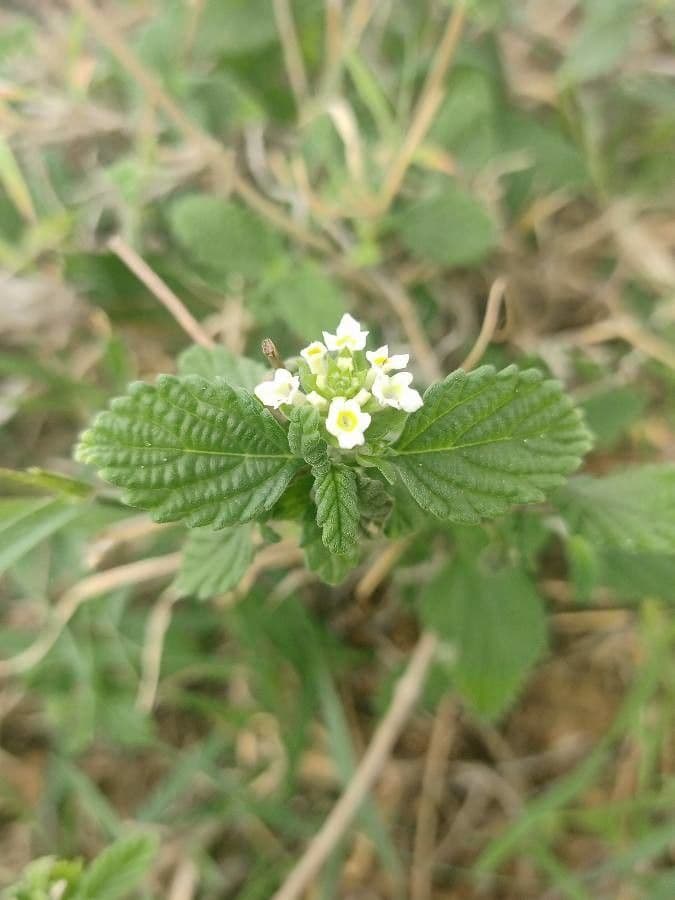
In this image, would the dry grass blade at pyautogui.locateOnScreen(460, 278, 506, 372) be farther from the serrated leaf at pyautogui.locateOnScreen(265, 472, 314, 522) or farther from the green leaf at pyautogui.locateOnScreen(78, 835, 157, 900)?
Result: the green leaf at pyautogui.locateOnScreen(78, 835, 157, 900)

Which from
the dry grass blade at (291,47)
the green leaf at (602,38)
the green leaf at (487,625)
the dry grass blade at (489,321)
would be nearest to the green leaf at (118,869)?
the green leaf at (487,625)

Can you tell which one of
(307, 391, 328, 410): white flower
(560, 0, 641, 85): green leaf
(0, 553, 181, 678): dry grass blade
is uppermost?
(560, 0, 641, 85): green leaf

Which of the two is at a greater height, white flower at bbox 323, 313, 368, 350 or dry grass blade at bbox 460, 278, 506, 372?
dry grass blade at bbox 460, 278, 506, 372

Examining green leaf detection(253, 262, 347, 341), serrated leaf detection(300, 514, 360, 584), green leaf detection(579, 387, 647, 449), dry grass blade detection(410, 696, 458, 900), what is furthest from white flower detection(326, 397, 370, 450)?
dry grass blade detection(410, 696, 458, 900)

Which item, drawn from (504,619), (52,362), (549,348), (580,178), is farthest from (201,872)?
(580,178)

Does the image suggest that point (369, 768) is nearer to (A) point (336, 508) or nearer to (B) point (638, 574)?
(B) point (638, 574)

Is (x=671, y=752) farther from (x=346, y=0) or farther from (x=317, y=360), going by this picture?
(x=346, y=0)
